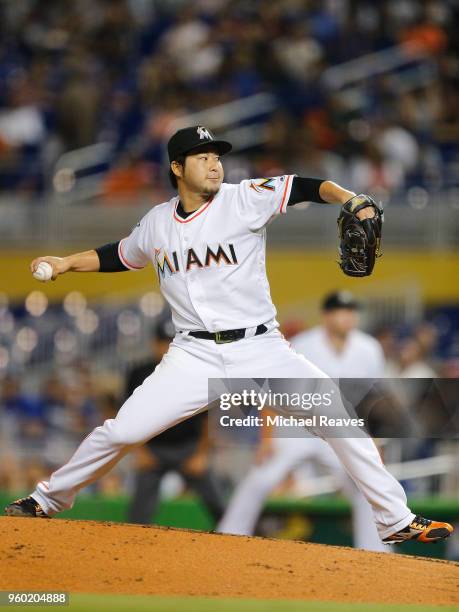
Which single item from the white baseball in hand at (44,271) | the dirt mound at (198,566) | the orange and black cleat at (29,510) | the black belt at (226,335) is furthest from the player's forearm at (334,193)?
the orange and black cleat at (29,510)

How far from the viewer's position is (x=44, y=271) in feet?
20.6

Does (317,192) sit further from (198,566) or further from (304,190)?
(198,566)

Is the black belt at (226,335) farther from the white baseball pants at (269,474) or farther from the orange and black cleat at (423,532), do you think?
the white baseball pants at (269,474)

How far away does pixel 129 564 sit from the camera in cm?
590

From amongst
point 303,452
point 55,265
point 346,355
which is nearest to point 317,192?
point 55,265

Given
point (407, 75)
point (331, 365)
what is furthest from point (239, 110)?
point (331, 365)

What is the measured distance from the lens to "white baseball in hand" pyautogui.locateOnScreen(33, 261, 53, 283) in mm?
6293

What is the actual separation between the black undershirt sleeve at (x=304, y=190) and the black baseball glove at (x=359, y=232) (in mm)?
183

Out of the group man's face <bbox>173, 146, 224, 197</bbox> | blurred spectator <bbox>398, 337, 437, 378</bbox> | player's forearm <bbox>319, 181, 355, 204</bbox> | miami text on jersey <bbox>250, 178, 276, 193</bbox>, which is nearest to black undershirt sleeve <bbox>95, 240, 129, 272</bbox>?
man's face <bbox>173, 146, 224, 197</bbox>

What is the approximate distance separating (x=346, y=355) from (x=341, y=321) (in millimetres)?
253

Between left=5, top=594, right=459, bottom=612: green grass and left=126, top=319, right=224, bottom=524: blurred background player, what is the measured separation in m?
3.51

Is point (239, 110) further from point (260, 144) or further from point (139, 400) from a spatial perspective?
point (139, 400)

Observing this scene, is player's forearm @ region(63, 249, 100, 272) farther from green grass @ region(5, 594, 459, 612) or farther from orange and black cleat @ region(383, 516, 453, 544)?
orange and black cleat @ region(383, 516, 453, 544)

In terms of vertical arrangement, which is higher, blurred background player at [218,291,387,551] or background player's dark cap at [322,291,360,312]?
background player's dark cap at [322,291,360,312]
